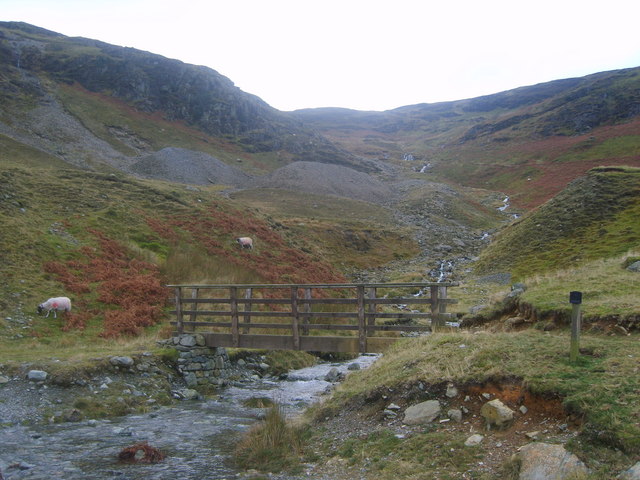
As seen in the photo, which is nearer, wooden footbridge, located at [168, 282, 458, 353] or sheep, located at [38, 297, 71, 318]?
wooden footbridge, located at [168, 282, 458, 353]

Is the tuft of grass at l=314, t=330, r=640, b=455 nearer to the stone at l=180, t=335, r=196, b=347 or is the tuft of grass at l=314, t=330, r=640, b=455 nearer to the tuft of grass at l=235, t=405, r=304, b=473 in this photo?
the tuft of grass at l=235, t=405, r=304, b=473

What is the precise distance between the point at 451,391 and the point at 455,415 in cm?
60

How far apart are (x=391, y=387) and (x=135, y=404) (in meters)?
7.97

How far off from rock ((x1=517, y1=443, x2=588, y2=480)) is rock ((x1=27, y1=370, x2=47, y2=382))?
12517mm

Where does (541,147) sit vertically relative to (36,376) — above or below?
above

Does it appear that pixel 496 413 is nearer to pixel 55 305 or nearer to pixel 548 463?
pixel 548 463

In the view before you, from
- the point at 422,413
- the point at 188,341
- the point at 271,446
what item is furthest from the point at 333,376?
the point at 422,413

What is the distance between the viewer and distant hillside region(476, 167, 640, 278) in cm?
3123

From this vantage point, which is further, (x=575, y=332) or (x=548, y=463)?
(x=575, y=332)

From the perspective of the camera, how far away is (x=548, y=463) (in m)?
5.64

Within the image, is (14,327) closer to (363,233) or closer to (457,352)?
(457,352)

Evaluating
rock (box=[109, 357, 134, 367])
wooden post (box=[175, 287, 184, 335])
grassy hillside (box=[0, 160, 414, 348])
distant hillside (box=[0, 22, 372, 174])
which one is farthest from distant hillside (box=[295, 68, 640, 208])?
rock (box=[109, 357, 134, 367])

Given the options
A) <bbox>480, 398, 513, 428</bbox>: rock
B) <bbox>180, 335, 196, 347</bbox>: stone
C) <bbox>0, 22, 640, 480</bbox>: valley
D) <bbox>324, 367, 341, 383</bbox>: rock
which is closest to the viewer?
<bbox>480, 398, 513, 428</bbox>: rock

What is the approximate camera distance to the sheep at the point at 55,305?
60.1 ft
